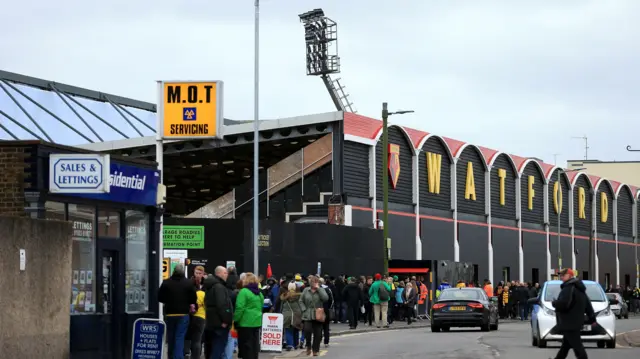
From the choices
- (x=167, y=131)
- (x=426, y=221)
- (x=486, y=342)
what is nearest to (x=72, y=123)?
(x=426, y=221)

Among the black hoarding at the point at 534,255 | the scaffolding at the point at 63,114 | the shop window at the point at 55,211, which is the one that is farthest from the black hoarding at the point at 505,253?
the shop window at the point at 55,211

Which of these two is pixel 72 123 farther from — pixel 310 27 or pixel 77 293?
pixel 77 293

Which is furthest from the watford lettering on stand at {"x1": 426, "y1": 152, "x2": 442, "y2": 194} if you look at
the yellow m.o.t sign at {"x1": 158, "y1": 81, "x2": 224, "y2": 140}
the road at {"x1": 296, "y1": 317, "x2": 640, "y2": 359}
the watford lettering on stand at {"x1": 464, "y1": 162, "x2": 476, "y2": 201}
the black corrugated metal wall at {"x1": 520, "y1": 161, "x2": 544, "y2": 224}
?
the yellow m.o.t sign at {"x1": 158, "y1": 81, "x2": 224, "y2": 140}

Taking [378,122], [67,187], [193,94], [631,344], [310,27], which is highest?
[310,27]

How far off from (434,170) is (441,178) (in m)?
1.65

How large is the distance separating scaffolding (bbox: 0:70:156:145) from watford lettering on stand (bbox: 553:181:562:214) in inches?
1033

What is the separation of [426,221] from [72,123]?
56.6 feet

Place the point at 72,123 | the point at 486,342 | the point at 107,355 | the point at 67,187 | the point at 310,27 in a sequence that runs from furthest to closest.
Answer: the point at 310,27
the point at 72,123
the point at 486,342
the point at 107,355
the point at 67,187

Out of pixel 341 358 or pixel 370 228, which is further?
pixel 370 228

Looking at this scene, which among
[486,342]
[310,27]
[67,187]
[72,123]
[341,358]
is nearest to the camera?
[67,187]

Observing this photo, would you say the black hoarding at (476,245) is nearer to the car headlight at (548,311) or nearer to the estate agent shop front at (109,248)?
the car headlight at (548,311)

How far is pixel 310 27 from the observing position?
241 feet

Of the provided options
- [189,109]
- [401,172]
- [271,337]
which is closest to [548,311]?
[271,337]

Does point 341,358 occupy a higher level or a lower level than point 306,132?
lower
